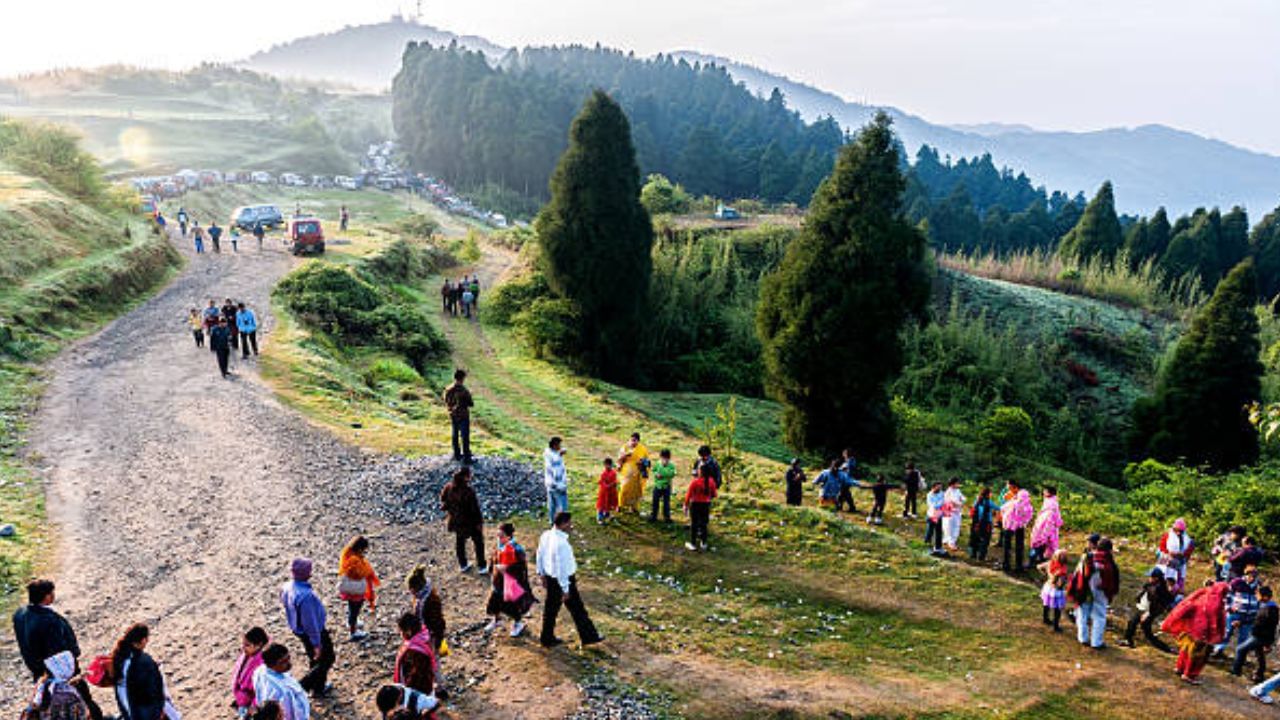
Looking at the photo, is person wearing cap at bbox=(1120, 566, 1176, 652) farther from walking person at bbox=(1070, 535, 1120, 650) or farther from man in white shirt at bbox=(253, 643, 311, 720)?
man in white shirt at bbox=(253, 643, 311, 720)

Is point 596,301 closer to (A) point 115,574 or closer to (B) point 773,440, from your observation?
(B) point 773,440

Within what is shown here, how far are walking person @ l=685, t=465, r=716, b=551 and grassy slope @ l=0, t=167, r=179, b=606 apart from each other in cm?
934

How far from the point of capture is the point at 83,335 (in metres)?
21.6

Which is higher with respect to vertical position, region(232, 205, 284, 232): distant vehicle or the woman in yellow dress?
region(232, 205, 284, 232): distant vehicle

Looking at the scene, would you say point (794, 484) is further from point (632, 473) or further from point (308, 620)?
point (308, 620)

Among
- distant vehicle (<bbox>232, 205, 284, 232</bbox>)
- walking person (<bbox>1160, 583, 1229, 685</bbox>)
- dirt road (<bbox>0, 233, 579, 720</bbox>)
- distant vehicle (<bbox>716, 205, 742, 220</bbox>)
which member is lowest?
dirt road (<bbox>0, 233, 579, 720</bbox>)

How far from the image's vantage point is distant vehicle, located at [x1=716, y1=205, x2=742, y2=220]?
40656 mm

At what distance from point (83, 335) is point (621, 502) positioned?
18.0 m

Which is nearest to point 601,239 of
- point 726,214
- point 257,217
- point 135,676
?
point 726,214

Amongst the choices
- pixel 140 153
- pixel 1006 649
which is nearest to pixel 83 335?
pixel 1006 649

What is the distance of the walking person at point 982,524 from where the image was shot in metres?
13.1

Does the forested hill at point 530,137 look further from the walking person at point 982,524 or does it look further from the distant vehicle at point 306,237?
the walking person at point 982,524

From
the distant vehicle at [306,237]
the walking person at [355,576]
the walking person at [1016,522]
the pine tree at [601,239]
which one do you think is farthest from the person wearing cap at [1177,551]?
the distant vehicle at [306,237]

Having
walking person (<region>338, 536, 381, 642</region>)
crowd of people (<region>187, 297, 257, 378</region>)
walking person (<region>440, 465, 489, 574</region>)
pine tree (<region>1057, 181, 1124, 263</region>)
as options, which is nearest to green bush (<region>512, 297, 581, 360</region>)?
crowd of people (<region>187, 297, 257, 378</region>)
